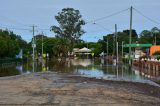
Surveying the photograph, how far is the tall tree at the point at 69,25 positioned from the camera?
143 m

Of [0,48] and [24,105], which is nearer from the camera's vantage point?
[24,105]

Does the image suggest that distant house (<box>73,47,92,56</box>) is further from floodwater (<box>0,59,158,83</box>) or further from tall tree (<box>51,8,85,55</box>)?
floodwater (<box>0,59,158,83</box>)

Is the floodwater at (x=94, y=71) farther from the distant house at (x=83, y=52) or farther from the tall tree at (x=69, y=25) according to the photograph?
the distant house at (x=83, y=52)

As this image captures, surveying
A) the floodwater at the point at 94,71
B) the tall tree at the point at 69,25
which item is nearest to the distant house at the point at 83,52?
the tall tree at the point at 69,25

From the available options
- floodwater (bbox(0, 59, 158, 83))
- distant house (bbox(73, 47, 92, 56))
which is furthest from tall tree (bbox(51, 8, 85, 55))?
floodwater (bbox(0, 59, 158, 83))

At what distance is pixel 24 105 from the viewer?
1586 centimetres

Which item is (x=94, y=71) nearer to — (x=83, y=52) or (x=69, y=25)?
(x=69, y=25)

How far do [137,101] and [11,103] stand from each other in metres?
4.92

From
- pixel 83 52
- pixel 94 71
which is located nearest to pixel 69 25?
pixel 83 52

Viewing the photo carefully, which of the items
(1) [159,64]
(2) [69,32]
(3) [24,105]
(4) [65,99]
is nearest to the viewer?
(3) [24,105]

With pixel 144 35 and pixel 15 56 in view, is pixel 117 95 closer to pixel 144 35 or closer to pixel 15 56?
pixel 15 56

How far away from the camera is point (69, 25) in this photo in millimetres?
143000

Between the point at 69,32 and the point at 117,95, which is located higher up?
the point at 69,32

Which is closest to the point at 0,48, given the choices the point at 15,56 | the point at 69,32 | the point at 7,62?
the point at 7,62
